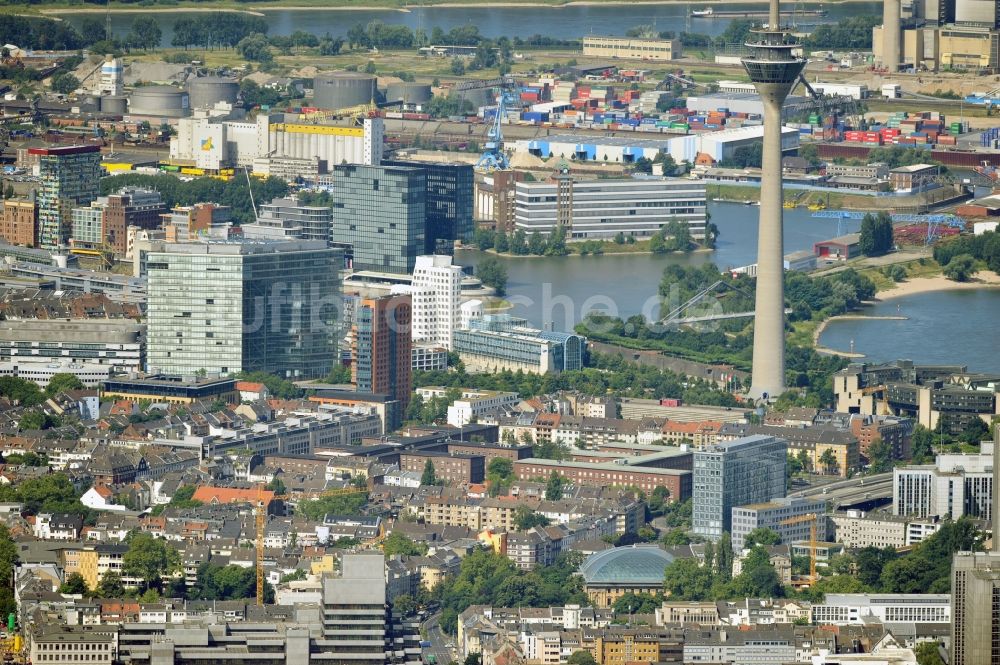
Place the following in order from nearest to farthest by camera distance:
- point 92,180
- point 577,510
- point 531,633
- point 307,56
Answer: point 531,633, point 577,510, point 92,180, point 307,56

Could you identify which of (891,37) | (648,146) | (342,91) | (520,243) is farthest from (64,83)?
(520,243)

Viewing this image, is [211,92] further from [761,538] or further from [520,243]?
[761,538]

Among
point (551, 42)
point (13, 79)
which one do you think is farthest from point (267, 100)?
point (551, 42)

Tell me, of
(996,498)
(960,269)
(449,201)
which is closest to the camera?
(996,498)

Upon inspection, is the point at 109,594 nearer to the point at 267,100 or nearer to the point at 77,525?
the point at 77,525

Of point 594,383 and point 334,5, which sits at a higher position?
point 334,5

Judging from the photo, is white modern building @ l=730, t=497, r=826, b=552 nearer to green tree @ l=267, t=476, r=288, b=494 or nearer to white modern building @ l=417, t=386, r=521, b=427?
green tree @ l=267, t=476, r=288, b=494
